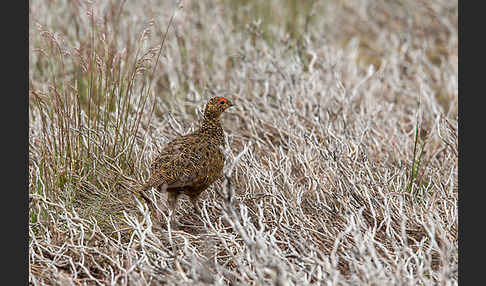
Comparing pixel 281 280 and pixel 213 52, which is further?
pixel 213 52

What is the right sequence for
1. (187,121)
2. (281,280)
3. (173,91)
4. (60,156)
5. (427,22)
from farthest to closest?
(427,22), (173,91), (187,121), (60,156), (281,280)

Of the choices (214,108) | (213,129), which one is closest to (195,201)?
(213,129)

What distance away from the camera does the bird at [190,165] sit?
279cm

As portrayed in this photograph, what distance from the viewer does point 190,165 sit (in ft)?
9.18

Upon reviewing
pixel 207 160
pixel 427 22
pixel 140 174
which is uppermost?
pixel 427 22

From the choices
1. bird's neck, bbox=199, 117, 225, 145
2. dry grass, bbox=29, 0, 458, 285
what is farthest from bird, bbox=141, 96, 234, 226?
dry grass, bbox=29, 0, 458, 285

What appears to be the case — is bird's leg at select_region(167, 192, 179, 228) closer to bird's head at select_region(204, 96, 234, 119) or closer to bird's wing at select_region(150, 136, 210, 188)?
bird's wing at select_region(150, 136, 210, 188)

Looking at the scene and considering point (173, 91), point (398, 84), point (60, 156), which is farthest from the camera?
point (398, 84)

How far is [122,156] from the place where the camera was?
10.6 ft

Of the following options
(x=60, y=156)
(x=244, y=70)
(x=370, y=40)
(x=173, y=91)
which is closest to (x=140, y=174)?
(x=60, y=156)

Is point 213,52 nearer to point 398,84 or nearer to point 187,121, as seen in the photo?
point 187,121

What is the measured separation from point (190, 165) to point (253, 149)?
3.34 ft

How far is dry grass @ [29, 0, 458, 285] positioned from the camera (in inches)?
97.0

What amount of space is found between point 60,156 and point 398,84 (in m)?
2.87
